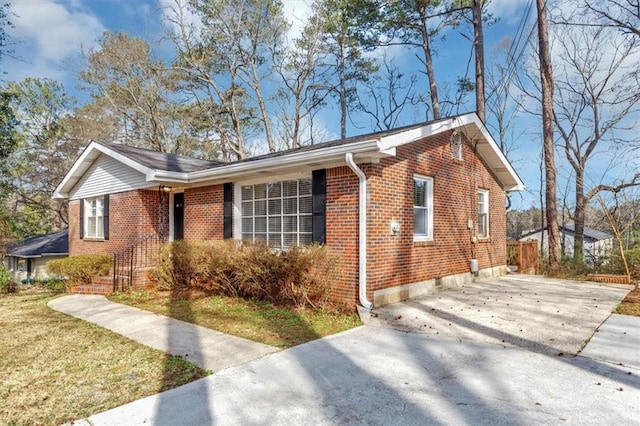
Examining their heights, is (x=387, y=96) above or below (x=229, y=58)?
below

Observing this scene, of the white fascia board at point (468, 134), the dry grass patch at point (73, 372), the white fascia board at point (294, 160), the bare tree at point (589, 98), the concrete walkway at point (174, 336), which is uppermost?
the bare tree at point (589, 98)

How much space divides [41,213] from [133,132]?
8675mm

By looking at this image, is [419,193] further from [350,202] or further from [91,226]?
[91,226]

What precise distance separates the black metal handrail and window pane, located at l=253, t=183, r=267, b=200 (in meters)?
3.21

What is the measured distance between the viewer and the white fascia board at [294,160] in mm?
6285

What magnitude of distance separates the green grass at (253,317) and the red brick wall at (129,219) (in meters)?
2.78

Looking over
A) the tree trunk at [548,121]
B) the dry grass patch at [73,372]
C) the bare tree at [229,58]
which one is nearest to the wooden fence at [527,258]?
the tree trunk at [548,121]

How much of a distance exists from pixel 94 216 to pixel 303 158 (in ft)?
31.8

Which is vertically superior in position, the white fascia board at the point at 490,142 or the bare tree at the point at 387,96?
the bare tree at the point at 387,96

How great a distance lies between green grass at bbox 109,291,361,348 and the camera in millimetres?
5547

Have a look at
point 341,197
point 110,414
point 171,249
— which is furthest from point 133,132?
point 110,414

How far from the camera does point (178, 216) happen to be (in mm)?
10953

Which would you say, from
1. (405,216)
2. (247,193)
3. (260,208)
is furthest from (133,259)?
(405,216)

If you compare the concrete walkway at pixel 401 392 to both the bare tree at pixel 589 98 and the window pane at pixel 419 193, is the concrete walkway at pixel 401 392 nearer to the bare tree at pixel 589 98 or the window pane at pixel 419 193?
the window pane at pixel 419 193
